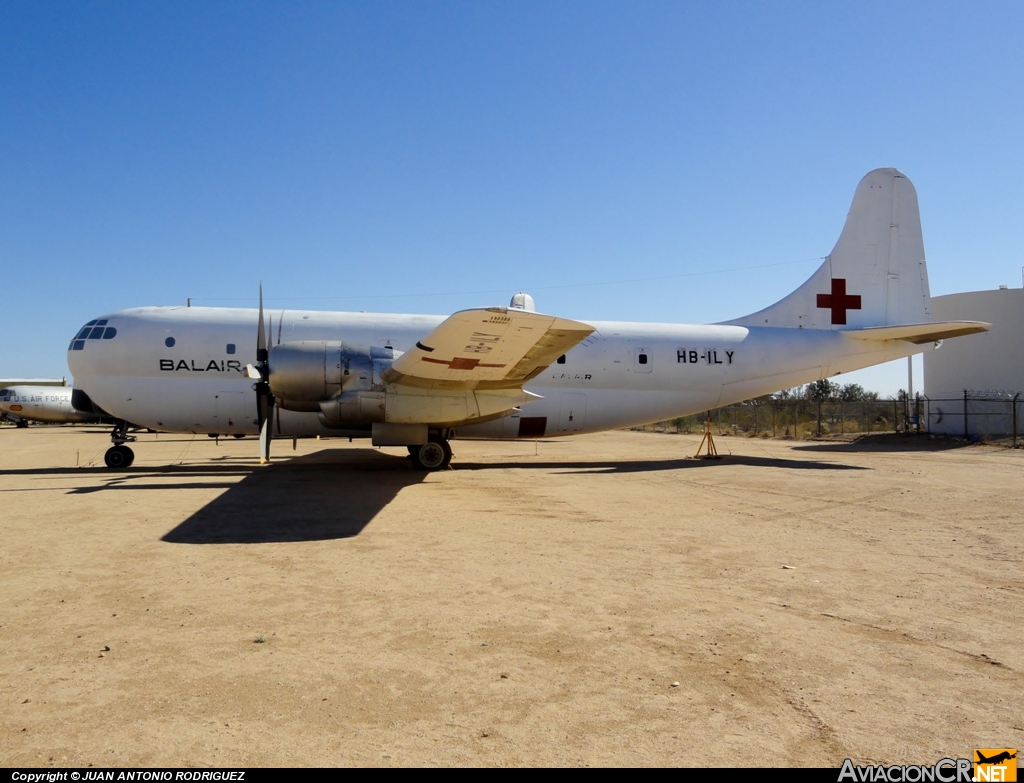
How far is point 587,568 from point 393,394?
26.4ft

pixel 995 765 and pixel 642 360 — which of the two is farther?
pixel 642 360

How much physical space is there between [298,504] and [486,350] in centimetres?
398

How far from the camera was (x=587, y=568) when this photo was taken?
669 centimetres

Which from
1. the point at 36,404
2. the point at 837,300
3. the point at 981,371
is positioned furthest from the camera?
the point at 36,404

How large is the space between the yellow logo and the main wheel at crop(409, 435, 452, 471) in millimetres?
12440

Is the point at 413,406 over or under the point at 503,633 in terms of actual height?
over

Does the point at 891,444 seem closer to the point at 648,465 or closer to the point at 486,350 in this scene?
the point at 648,465

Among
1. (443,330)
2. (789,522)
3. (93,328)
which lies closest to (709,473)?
(789,522)

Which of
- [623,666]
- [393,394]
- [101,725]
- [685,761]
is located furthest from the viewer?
[393,394]

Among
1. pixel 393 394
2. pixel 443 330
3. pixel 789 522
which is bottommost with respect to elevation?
pixel 789 522

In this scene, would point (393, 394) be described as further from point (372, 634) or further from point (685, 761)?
point (685, 761)

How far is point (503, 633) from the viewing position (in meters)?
4.75

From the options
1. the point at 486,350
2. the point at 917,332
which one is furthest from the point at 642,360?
the point at 917,332

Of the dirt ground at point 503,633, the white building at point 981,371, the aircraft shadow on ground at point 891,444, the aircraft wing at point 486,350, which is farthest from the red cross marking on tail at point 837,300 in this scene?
the white building at point 981,371
